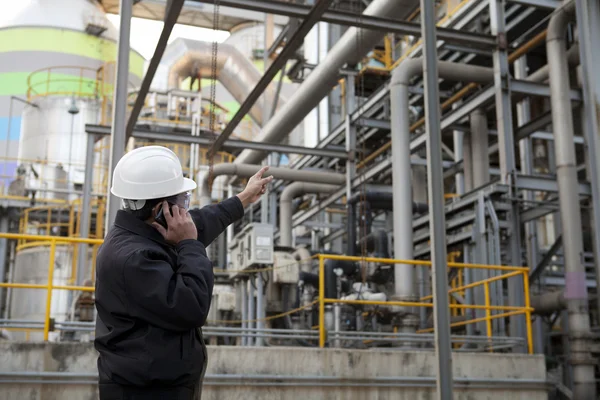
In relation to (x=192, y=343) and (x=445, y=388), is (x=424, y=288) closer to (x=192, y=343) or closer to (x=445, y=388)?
(x=445, y=388)

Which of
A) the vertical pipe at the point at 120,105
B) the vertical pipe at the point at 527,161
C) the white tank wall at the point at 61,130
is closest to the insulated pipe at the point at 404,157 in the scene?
the vertical pipe at the point at 527,161

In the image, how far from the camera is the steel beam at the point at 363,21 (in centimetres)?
794

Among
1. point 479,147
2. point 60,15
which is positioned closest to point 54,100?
point 60,15

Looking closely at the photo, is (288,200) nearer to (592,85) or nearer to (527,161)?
(527,161)

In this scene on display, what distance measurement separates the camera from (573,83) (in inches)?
492

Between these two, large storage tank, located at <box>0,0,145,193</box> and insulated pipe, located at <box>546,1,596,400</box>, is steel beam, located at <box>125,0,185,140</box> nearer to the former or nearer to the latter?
insulated pipe, located at <box>546,1,596,400</box>

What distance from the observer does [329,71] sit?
11578 mm

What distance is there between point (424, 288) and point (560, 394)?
8.90ft

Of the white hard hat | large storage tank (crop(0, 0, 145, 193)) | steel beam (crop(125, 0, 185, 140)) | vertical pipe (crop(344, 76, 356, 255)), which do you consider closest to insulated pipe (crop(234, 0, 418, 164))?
vertical pipe (crop(344, 76, 356, 255))

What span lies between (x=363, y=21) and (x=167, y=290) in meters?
7.03

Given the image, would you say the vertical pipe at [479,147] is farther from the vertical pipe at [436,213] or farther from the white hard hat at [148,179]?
the white hard hat at [148,179]

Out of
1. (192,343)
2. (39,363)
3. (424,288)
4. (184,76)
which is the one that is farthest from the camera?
(184,76)

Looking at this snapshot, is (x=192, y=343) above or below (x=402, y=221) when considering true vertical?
below

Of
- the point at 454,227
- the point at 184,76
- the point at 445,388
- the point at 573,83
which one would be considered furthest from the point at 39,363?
the point at 184,76
